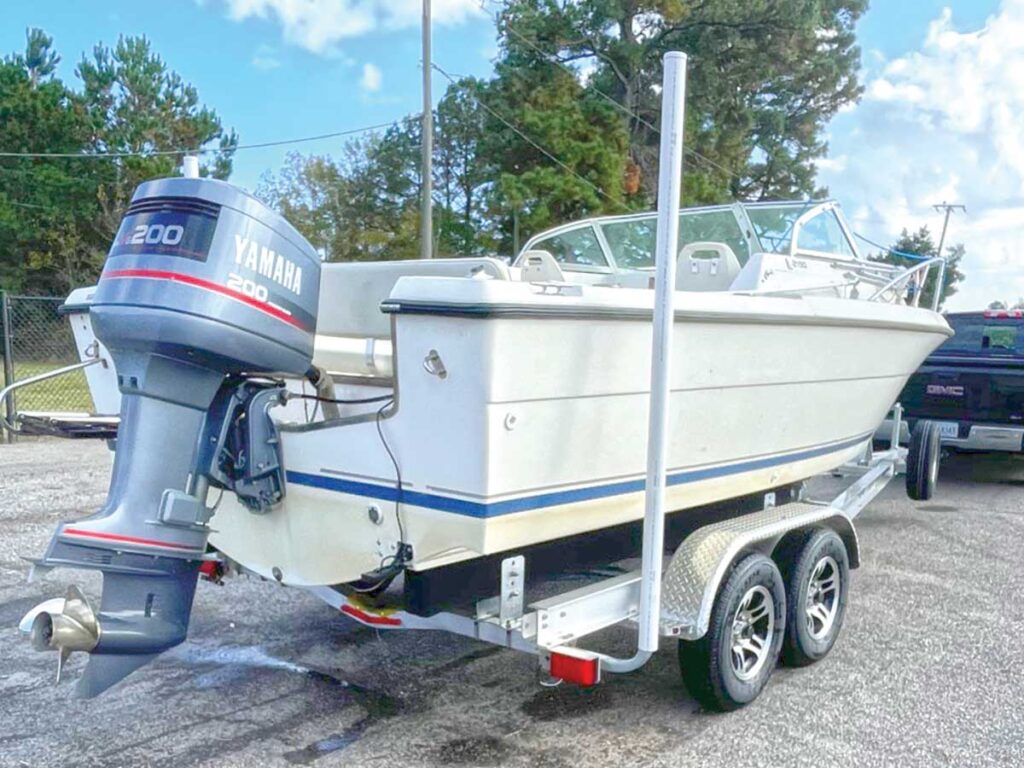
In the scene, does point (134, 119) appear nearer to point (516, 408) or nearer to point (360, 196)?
point (360, 196)

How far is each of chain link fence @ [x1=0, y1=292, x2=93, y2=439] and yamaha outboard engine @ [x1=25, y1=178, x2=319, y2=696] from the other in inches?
281

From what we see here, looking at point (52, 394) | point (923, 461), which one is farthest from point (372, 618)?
point (52, 394)

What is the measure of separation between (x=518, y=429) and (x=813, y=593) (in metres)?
2.05

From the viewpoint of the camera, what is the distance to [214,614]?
4551 millimetres

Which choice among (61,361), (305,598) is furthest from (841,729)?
(61,361)

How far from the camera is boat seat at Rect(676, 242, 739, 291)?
4918mm

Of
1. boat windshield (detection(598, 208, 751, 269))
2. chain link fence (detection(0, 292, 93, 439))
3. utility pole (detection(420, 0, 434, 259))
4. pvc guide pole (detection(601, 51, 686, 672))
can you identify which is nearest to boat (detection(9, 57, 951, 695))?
pvc guide pole (detection(601, 51, 686, 672))

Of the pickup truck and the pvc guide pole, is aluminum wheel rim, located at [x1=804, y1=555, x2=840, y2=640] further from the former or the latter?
the pickup truck

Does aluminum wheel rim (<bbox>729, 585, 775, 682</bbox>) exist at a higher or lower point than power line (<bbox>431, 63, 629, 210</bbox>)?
lower

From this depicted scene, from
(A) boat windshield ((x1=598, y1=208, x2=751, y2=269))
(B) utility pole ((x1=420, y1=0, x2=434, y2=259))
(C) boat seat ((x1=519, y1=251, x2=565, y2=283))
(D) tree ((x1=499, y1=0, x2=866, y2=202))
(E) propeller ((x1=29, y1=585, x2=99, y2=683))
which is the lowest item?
(E) propeller ((x1=29, y1=585, x2=99, y2=683))

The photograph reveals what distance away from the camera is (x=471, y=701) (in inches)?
142

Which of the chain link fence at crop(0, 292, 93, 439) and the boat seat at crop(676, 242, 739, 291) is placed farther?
the chain link fence at crop(0, 292, 93, 439)

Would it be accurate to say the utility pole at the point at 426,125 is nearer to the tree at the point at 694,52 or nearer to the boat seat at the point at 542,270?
the tree at the point at 694,52

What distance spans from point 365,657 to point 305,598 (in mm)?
869
